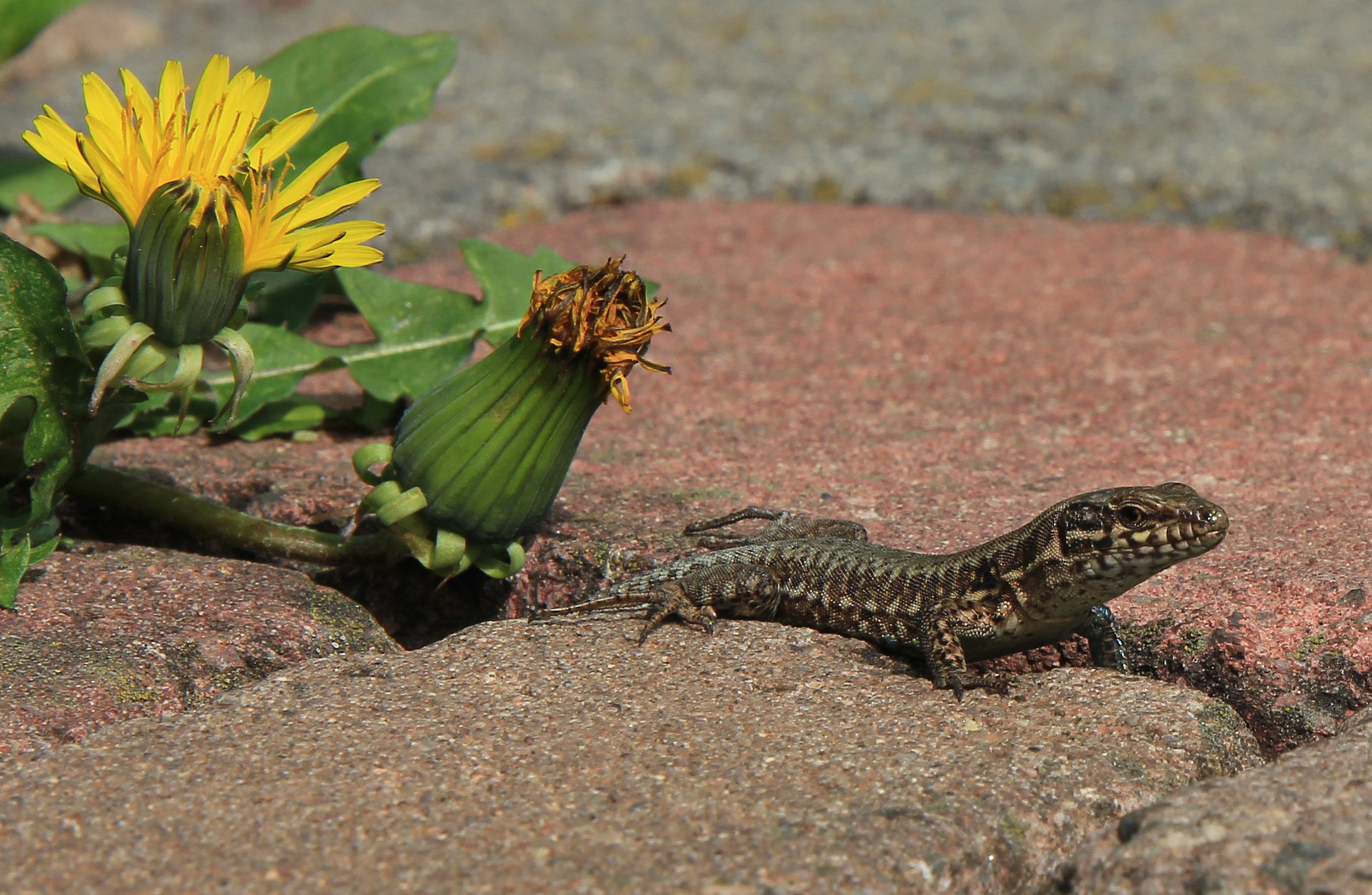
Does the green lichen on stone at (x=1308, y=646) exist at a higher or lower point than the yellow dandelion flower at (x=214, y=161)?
lower

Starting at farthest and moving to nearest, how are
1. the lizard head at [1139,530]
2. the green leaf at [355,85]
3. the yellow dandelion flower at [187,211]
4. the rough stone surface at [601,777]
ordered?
the green leaf at [355,85]
the lizard head at [1139,530]
the yellow dandelion flower at [187,211]
the rough stone surface at [601,777]

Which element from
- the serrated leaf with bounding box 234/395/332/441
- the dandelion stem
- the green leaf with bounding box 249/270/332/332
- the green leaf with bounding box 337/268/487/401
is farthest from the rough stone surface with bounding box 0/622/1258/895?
the green leaf with bounding box 249/270/332/332

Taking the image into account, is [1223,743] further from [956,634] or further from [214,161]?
[214,161]

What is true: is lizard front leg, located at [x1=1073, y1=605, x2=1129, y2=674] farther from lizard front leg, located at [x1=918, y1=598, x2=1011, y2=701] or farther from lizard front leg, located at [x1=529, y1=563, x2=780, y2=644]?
lizard front leg, located at [x1=529, y1=563, x2=780, y2=644]

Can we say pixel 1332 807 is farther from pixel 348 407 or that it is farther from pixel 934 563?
pixel 348 407

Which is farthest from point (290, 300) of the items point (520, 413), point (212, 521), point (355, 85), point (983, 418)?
point (983, 418)

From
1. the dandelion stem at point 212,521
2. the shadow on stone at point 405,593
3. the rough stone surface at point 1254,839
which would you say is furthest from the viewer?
the shadow on stone at point 405,593

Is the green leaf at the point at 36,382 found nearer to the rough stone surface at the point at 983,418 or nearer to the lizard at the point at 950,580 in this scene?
the rough stone surface at the point at 983,418

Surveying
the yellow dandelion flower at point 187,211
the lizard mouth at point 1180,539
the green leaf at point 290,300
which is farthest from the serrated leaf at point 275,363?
the lizard mouth at point 1180,539
